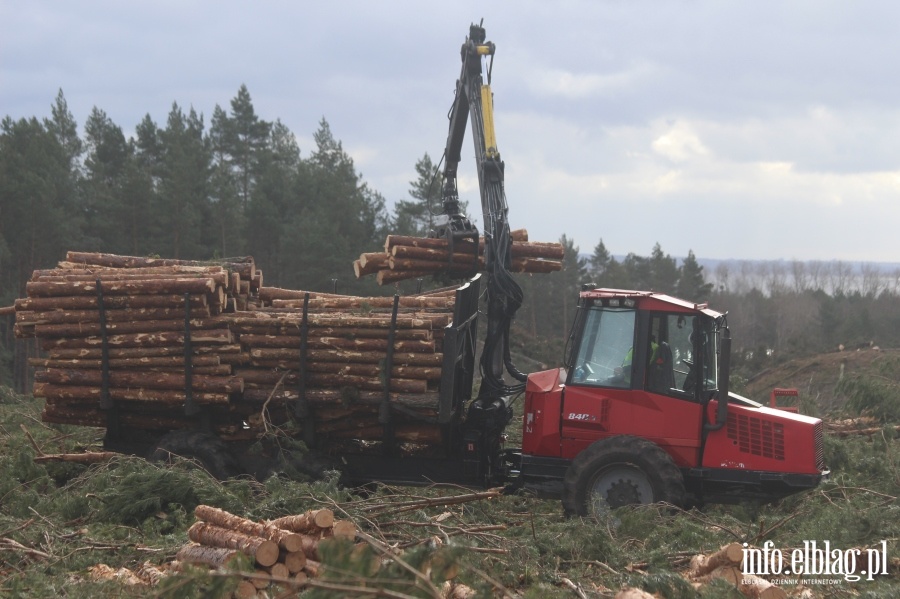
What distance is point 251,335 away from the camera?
1101 centimetres

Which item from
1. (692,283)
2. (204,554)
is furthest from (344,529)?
(692,283)

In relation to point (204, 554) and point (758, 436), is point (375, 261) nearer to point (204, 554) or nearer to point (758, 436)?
point (758, 436)

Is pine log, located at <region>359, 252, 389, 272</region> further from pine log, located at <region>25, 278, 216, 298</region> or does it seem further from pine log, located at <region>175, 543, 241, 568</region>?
pine log, located at <region>175, 543, 241, 568</region>

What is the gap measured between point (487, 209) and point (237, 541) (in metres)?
6.65

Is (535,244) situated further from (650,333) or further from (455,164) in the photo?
(650,333)

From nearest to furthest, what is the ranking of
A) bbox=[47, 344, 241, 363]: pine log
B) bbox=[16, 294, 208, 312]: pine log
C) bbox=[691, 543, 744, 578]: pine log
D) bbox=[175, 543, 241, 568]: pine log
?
bbox=[175, 543, 241, 568]: pine log < bbox=[691, 543, 744, 578]: pine log < bbox=[16, 294, 208, 312]: pine log < bbox=[47, 344, 241, 363]: pine log

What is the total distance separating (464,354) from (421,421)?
36.2 inches

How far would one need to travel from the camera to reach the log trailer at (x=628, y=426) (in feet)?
32.3

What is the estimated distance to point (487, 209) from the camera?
485 inches

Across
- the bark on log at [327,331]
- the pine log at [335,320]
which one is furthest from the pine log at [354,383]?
the pine log at [335,320]

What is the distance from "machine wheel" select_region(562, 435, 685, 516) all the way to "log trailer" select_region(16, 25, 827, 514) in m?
0.01

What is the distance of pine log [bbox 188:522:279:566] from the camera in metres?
6.24

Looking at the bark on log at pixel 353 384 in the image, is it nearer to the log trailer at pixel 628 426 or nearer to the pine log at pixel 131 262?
the log trailer at pixel 628 426

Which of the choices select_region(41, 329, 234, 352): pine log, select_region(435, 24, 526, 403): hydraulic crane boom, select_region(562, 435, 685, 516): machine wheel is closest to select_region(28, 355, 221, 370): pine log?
select_region(41, 329, 234, 352): pine log
